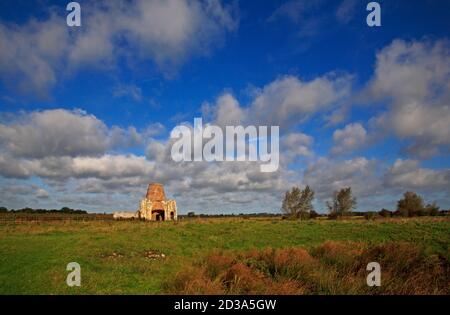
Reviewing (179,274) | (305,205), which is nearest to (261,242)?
(179,274)

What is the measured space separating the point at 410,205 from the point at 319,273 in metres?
76.9

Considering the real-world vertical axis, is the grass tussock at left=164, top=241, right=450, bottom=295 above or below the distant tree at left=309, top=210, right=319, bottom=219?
above

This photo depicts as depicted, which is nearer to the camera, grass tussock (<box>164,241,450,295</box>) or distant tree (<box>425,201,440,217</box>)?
grass tussock (<box>164,241,450,295</box>)

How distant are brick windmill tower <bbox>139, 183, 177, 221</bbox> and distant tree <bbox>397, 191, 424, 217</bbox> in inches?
2027

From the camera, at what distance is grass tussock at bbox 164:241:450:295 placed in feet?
28.1

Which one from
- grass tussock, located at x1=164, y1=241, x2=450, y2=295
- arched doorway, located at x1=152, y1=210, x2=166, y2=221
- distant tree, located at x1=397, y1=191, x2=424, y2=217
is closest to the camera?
grass tussock, located at x1=164, y1=241, x2=450, y2=295

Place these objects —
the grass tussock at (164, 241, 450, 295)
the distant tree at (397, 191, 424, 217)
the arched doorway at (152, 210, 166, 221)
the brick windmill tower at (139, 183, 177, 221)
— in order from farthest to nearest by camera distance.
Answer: the distant tree at (397, 191, 424, 217)
the arched doorway at (152, 210, 166, 221)
the brick windmill tower at (139, 183, 177, 221)
the grass tussock at (164, 241, 450, 295)

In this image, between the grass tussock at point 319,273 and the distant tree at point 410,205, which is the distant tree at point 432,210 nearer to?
the distant tree at point 410,205

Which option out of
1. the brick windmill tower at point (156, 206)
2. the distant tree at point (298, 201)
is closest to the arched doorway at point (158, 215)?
the brick windmill tower at point (156, 206)

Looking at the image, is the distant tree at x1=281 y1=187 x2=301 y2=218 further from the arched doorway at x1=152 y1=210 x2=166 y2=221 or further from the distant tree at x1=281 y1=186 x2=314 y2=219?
the arched doorway at x1=152 y1=210 x2=166 y2=221

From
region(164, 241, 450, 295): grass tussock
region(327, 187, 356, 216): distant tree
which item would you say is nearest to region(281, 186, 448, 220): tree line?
region(327, 187, 356, 216): distant tree

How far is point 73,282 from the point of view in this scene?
9.83 metres
